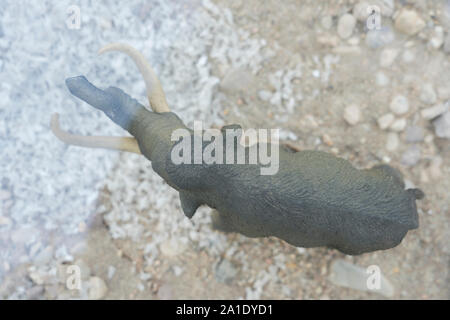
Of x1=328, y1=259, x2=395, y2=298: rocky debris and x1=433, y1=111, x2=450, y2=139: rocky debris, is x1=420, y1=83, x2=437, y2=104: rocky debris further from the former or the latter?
x1=328, y1=259, x2=395, y2=298: rocky debris

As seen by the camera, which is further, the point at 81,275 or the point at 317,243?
the point at 81,275

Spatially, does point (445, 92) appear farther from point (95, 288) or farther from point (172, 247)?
point (95, 288)

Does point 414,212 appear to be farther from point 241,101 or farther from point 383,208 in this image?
point 241,101

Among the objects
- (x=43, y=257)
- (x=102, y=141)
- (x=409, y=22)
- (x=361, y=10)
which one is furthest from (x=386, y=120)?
(x=43, y=257)

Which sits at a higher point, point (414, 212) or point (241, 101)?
point (241, 101)

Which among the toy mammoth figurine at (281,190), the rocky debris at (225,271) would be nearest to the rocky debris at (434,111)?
the toy mammoth figurine at (281,190)
